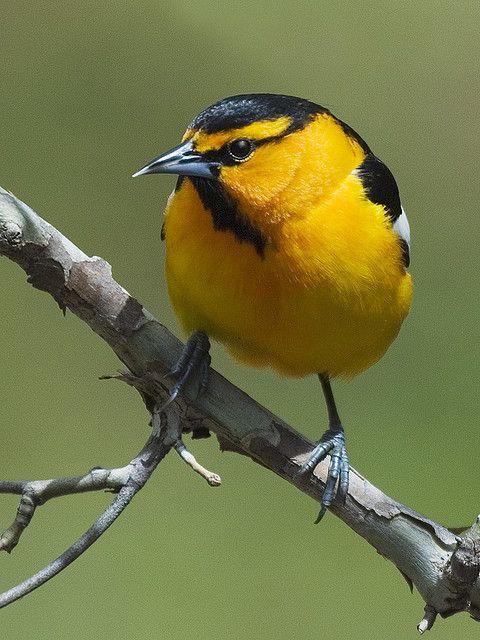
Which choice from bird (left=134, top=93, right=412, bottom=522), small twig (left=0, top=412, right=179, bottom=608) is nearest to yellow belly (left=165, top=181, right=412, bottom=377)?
bird (left=134, top=93, right=412, bottom=522)

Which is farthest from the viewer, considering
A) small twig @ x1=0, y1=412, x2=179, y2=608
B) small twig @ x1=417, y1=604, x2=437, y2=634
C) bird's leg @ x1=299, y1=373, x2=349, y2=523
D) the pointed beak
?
the pointed beak

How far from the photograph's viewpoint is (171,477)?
482cm

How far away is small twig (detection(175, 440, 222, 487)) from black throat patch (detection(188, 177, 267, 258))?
23.0 inches

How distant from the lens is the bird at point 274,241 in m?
2.91

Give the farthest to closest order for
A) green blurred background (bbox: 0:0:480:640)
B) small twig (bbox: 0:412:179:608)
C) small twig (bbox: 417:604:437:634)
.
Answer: green blurred background (bbox: 0:0:480:640)
small twig (bbox: 417:604:437:634)
small twig (bbox: 0:412:179:608)

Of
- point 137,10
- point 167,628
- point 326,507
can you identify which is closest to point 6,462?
point 167,628

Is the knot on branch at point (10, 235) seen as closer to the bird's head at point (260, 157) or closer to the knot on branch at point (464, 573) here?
the bird's head at point (260, 157)

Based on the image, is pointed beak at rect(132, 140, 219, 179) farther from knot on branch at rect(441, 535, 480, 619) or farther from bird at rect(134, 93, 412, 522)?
knot on branch at rect(441, 535, 480, 619)

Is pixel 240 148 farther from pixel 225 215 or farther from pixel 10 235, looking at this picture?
pixel 10 235

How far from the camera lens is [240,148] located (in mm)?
2918

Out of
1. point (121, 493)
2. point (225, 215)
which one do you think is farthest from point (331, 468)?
point (225, 215)

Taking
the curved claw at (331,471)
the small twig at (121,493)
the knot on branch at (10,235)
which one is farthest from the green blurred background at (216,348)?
the knot on branch at (10,235)

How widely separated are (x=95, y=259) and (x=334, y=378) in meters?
0.96

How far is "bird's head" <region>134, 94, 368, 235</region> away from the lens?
113 inches
